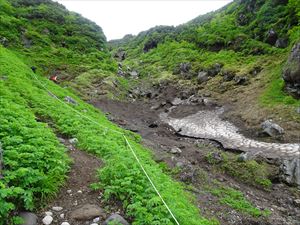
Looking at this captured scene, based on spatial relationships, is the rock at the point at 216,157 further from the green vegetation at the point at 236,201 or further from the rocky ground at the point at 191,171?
the green vegetation at the point at 236,201

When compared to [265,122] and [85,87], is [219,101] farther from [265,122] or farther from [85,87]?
[85,87]

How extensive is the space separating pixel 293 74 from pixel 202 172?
1734cm

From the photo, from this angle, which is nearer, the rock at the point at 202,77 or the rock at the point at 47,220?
the rock at the point at 47,220

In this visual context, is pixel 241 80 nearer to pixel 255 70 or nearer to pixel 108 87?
pixel 255 70

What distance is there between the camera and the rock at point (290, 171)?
A: 44.3 feet

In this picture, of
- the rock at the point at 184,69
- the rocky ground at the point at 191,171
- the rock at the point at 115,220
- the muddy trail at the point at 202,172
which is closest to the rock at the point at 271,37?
the rock at the point at 184,69

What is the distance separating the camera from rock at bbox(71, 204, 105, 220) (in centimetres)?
625

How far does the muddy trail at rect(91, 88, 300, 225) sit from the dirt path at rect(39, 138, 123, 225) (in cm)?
363

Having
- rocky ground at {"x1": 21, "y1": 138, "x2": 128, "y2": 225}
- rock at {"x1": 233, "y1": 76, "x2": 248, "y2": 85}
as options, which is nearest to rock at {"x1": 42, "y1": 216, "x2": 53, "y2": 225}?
rocky ground at {"x1": 21, "y1": 138, "x2": 128, "y2": 225}

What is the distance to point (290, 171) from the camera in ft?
45.6

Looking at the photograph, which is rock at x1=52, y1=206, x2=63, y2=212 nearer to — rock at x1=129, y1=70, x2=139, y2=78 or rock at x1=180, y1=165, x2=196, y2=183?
rock at x1=180, y1=165, x2=196, y2=183

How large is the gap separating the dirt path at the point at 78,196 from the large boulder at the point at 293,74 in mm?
21818

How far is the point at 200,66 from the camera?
44.9 meters

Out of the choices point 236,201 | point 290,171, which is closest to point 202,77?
point 290,171
